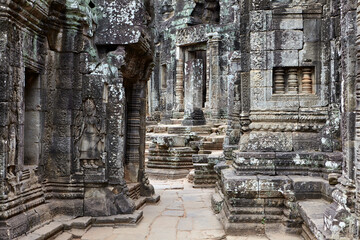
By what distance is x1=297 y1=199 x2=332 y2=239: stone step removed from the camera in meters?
4.09

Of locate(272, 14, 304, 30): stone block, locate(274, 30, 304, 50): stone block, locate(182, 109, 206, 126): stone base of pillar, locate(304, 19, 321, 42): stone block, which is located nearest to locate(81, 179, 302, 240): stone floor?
locate(274, 30, 304, 50): stone block

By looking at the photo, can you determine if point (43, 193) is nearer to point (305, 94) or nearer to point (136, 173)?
point (136, 173)

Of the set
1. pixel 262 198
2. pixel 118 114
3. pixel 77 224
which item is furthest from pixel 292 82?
pixel 77 224

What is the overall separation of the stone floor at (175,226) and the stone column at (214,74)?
11.5 meters

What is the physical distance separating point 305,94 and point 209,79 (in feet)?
45.4

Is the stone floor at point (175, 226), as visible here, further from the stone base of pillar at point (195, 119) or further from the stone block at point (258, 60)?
the stone base of pillar at point (195, 119)

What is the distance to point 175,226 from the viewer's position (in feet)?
19.9

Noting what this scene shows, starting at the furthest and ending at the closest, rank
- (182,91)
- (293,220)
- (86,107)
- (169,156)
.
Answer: (182,91)
(169,156)
(86,107)
(293,220)

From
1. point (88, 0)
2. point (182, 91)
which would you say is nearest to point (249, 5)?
point (88, 0)

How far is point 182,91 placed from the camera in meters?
22.0

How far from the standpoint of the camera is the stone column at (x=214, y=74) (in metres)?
19.6

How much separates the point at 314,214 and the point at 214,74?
50.8 ft

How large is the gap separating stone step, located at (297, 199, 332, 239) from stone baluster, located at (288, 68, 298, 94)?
1.85m

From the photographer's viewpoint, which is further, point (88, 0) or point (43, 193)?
point (88, 0)
